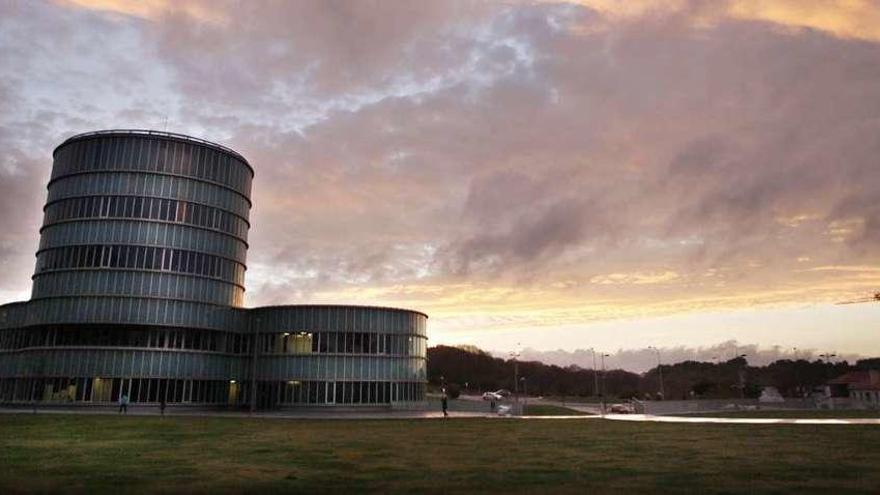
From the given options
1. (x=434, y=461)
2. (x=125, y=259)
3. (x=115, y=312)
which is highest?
(x=125, y=259)

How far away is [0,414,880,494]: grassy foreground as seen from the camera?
16875 mm

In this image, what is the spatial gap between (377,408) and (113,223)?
136 feet

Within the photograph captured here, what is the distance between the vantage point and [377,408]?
77.5m

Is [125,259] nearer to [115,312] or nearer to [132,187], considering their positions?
[115,312]

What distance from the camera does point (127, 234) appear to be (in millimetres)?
77562

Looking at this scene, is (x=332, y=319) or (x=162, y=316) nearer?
(x=162, y=316)

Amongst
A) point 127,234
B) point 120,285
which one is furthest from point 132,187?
point 120,285

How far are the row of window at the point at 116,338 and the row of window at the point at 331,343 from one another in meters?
6.98

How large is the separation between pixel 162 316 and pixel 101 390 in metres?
10.8

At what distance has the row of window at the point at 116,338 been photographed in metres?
74.9

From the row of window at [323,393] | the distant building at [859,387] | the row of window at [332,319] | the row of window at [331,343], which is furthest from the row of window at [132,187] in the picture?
the distant building at [859,387]

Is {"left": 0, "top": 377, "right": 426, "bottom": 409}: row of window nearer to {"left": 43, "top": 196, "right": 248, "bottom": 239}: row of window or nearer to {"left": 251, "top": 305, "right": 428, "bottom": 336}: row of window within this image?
{"left": 251, "top": 305, "right": 428, "bottom": 336}: row of window

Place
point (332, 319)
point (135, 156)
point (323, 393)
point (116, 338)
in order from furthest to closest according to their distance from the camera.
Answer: point (332, 319)
point (135, 156)
point (323, 393)
point (116, 338)

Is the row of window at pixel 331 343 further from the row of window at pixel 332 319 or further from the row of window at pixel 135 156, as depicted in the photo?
the row of window at pixel 135 156
